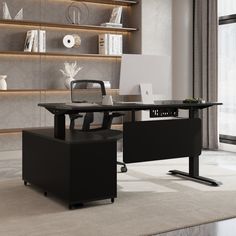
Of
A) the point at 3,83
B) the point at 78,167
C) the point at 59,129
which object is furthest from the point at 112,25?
the point at 78,167

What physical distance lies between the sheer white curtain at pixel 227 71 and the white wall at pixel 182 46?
1.61 feet

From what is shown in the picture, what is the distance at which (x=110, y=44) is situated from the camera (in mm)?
6715

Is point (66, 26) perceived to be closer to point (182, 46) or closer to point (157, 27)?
point (157, 27)

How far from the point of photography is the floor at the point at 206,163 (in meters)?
3.01

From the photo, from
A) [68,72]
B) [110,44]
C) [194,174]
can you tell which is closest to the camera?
[194,174]

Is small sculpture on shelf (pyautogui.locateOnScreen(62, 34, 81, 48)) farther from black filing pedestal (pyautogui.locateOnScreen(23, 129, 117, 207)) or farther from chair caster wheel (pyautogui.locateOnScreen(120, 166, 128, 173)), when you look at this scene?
black filing pedestal (pyautogui.locateOnScreen(23, 129, 117, 207))

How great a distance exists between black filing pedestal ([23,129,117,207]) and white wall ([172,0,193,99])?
11.7ft

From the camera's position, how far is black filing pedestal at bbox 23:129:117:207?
11.5 ft

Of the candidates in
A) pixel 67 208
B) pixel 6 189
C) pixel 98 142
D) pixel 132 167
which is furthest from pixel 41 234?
pixel 132 167

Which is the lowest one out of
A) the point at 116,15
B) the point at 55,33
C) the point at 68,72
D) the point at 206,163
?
the point at 206,163

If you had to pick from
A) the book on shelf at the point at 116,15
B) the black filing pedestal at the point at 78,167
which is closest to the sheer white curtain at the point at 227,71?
the book on shelf at the point at 116,15

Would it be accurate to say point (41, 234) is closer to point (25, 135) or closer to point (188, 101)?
point (25, 135)

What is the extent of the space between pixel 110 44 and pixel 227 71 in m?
1.81

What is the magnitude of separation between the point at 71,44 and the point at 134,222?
3.89 m
